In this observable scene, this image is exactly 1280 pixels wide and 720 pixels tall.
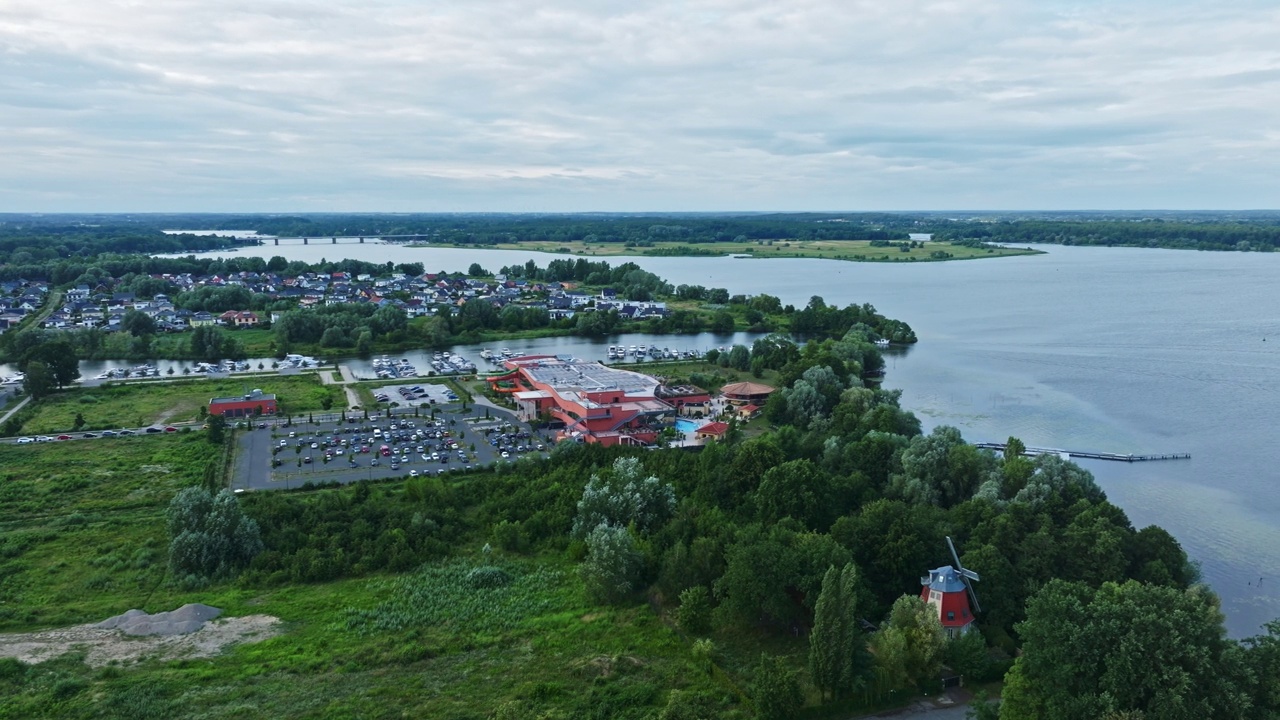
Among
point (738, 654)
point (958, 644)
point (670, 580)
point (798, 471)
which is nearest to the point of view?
point (958, 644)

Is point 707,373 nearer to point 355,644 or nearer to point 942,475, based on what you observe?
point 942,475

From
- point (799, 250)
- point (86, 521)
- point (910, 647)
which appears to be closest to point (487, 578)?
point (910, 647)

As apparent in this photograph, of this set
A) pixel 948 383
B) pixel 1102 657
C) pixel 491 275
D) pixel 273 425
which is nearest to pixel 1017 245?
pixel 491 275

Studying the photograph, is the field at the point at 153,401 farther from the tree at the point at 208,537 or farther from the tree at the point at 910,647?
the tree at the point at 910,647

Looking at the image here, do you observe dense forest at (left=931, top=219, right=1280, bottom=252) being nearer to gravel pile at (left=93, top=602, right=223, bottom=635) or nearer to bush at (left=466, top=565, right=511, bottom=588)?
bush at (left=466, top=565, right=511, bottom=588)

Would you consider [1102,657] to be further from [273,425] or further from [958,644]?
[273,425]

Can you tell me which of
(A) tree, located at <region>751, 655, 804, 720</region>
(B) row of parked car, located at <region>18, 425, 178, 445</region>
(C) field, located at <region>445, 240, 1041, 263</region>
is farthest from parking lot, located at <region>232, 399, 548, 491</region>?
(C) field, located at <region>445, 240, 1041, 263</region>
